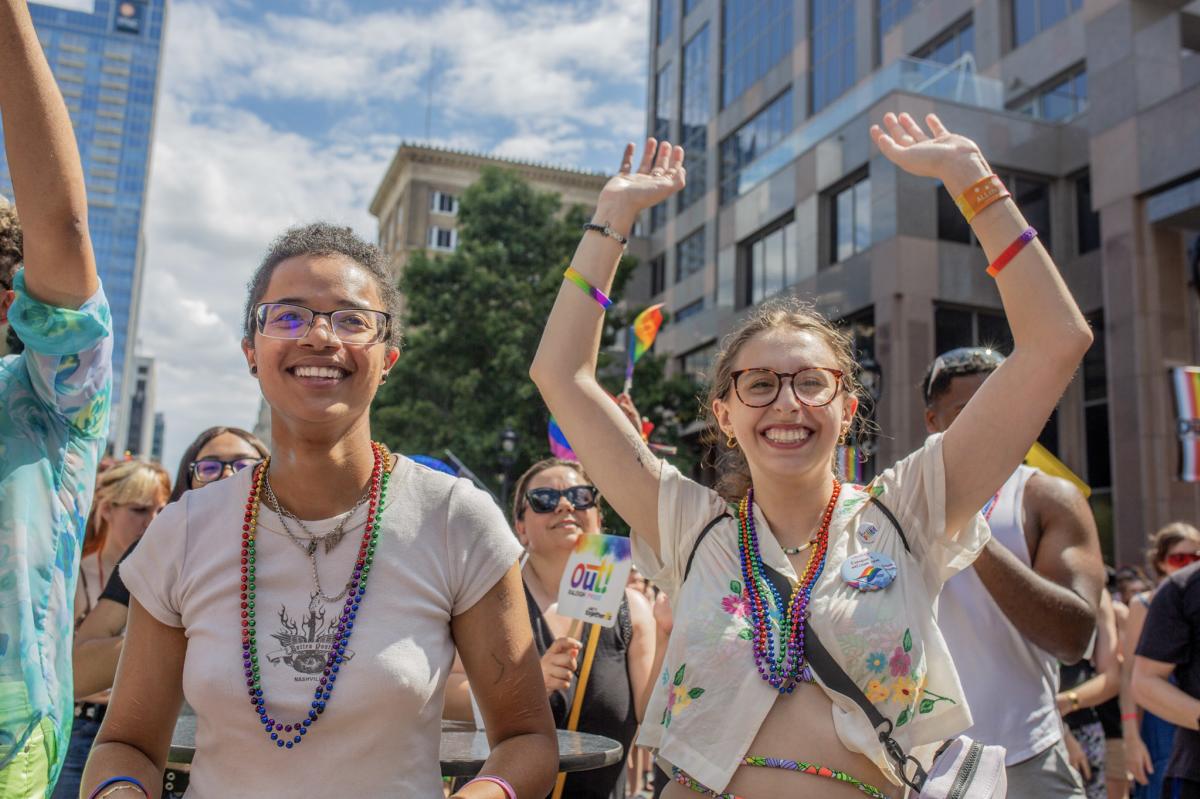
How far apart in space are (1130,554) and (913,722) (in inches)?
650

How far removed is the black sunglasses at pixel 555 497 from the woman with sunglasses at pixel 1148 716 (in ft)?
9.93

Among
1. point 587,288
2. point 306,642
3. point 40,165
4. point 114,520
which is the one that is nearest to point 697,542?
point 587,288

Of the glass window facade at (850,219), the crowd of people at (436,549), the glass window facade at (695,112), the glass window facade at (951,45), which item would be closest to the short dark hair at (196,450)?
the crowd of people at (436,549)

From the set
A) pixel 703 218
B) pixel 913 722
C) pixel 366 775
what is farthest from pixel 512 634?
pixel 703 218

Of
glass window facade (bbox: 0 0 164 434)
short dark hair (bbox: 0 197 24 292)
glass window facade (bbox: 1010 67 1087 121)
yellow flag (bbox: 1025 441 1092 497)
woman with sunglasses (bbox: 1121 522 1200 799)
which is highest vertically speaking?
glass window facade (bbox: 0 0 164 434)

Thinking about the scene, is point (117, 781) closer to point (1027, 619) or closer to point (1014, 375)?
point (1014, 375)

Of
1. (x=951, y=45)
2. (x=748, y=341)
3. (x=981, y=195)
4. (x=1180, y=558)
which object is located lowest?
(x=1180, y=558)

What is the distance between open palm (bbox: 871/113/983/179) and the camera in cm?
239

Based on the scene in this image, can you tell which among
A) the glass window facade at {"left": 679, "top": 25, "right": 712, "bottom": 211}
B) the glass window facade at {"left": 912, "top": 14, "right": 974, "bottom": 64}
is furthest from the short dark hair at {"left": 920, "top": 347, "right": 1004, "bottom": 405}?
the glass window facade at {"left": 679, "top": 25, "right": 712, "bottom": 211}

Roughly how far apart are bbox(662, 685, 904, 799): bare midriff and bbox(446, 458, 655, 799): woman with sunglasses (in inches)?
44.8

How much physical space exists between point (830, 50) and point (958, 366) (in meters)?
24.2

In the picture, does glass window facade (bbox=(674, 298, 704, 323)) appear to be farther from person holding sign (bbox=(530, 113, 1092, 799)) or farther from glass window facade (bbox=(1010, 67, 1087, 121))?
person holding sign (bbox=(530, 113, 1092, 799))

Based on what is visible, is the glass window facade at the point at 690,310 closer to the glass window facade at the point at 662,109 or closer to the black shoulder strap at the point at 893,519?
the glass window facade at the point at 662,109

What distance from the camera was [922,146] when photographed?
96.4 inches
